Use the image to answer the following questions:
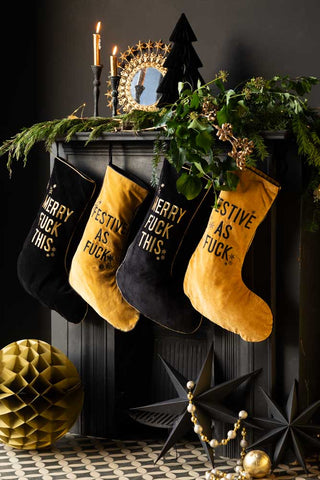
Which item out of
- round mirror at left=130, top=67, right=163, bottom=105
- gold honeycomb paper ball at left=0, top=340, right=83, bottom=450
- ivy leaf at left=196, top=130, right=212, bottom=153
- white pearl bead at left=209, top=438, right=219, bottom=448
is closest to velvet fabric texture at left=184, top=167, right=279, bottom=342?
ivy leaf at left=196, top=130, right=212, bottom=153

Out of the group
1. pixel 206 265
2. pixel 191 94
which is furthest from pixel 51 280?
pixel 191 94

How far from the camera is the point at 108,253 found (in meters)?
2.87

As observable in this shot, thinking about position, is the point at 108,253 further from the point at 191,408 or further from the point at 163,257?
the point at 191,408

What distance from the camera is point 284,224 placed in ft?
8.96

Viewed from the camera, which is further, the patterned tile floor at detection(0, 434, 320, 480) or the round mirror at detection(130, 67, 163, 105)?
the round mirror at detection(130, 67, 163, 105)

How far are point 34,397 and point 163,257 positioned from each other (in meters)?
0.66

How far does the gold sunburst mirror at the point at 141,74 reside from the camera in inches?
126

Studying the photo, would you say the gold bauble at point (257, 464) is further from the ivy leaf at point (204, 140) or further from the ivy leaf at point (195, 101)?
the ivy leaf at point (195, 101)

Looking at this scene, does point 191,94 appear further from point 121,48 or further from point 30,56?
point 30,56

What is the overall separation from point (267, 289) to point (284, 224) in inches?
8.8

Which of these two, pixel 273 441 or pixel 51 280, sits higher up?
pixel 51 280

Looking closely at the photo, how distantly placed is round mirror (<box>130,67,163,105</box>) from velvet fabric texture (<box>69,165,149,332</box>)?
452 millimetres

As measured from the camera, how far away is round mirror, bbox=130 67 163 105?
319 cm

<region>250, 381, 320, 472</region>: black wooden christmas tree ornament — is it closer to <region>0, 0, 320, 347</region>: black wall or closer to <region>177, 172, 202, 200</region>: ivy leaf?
<region>177, 172, 202, 200</region>: ivy leaf
